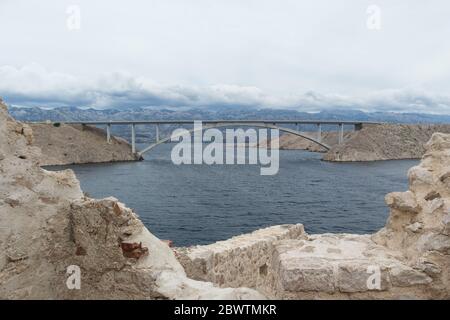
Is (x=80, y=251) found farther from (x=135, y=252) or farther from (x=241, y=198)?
(x=241, y=198)

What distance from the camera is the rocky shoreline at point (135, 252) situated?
444 cm

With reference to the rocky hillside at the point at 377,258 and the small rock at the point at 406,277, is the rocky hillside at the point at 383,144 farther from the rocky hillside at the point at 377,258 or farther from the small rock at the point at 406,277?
the small rock at the point at 406,277

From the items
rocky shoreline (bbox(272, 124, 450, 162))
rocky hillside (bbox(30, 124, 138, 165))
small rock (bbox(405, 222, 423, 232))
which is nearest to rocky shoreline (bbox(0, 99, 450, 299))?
small rock (bbox(405, 222, 423, 232))

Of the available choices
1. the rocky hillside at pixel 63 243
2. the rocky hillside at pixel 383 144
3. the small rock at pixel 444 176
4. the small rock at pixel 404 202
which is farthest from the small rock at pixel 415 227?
the rocky hillside at pixel 383 144

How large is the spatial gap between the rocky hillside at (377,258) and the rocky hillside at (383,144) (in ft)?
255

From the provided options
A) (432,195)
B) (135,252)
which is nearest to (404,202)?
(432,195)

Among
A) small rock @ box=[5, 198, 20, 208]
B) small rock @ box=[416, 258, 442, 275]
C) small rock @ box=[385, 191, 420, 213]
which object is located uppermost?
small rock @ box=[5, 198, 20, 208]

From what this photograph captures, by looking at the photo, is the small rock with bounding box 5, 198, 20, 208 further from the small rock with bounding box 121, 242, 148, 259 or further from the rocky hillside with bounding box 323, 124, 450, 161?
the rocky hillside with bounding box 323, 124, 450, 161

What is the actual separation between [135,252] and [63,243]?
2.83 ft

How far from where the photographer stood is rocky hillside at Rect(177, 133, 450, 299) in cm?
561

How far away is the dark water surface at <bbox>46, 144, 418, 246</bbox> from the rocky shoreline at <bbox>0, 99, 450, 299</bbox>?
62.0ft
